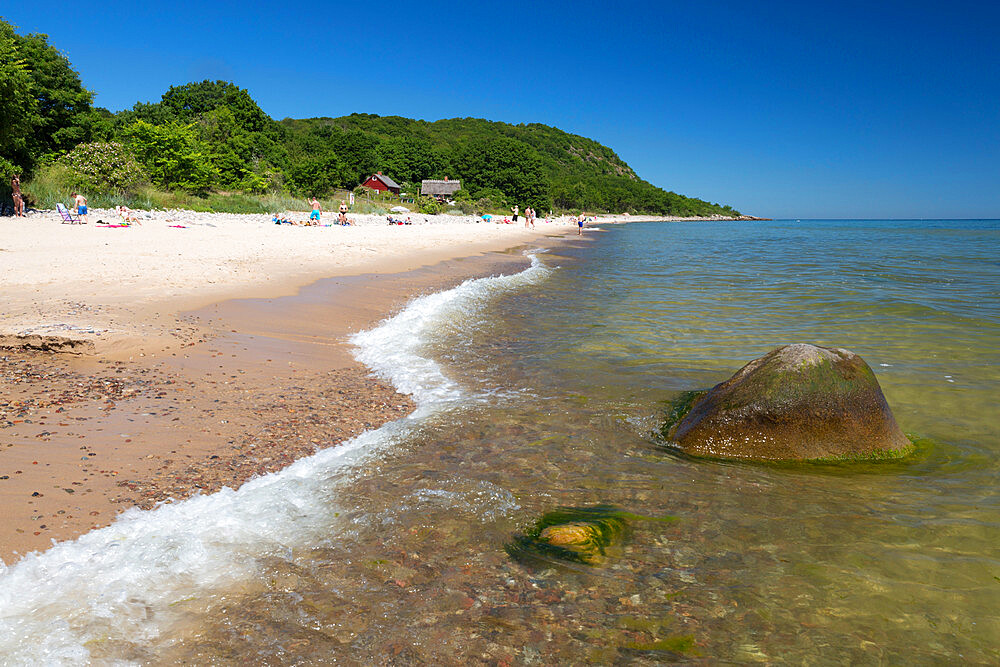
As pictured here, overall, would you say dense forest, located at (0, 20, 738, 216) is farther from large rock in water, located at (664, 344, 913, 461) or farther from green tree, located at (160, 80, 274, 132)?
large rock in water, located at (664, 344, 913, 461)

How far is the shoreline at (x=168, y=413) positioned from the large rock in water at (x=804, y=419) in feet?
9.64

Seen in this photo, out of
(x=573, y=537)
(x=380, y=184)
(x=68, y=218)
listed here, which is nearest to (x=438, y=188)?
(x=380, y=184)

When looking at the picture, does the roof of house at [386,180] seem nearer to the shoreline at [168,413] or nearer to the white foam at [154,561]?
the shoreline at [168,413]

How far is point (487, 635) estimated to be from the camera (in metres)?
2.52

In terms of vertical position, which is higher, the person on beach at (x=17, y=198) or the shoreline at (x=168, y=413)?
the person on beach at (x=17, y=198)

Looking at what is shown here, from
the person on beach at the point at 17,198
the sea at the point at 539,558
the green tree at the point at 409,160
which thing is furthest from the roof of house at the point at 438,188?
the sea at the point at 539,558

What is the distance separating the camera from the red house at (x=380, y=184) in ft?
249

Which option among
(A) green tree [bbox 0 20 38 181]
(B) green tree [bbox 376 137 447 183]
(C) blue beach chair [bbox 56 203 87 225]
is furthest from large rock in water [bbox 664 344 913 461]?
(B) green tree [bbox 376 137 447 183]

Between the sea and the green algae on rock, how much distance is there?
0.18 feet

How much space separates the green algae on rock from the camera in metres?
3.13

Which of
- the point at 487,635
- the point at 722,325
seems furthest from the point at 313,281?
the point at 487,635

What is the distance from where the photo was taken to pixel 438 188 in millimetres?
82875

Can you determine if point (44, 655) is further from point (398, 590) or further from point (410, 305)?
point (410, 305)

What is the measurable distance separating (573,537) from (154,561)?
2245 mm
